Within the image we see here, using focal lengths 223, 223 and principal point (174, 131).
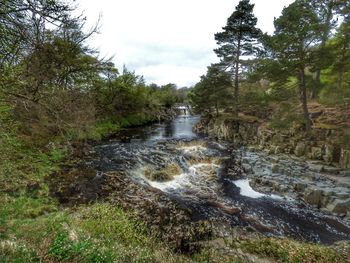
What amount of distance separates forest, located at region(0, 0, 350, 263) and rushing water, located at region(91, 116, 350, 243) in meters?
0.26

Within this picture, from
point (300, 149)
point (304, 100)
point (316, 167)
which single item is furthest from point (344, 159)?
point (304, 100)

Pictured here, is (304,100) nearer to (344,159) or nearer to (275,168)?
→ (344,159)

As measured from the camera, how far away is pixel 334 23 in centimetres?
1343

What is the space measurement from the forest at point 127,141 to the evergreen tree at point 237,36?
0.32 ft

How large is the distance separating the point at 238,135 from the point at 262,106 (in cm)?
437

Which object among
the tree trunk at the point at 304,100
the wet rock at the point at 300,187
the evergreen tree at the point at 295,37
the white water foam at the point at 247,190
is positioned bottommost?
Result: the white water foam at the point at 247,190

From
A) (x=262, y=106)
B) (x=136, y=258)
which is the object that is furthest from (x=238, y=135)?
(x=136, y=258)

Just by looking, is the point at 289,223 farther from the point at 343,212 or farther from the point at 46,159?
the point at 46,159

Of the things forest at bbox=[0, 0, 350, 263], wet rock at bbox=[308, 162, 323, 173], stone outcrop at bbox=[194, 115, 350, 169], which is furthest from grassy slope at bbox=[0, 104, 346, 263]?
stone outcrop at bbox=[194, 115, 350, 169]

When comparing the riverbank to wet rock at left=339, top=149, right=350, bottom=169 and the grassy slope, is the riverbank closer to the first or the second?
wet rock at left=339, top=149, right=350, bottom=169

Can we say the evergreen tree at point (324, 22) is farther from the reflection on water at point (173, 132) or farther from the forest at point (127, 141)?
the reflection on water at point (173, 132)

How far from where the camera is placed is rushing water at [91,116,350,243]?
775 centimetres

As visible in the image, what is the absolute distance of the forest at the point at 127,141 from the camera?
4.60m

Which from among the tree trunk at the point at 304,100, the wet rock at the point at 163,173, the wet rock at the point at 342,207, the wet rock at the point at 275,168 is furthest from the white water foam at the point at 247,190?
the tree trunk at the point at 304,100
